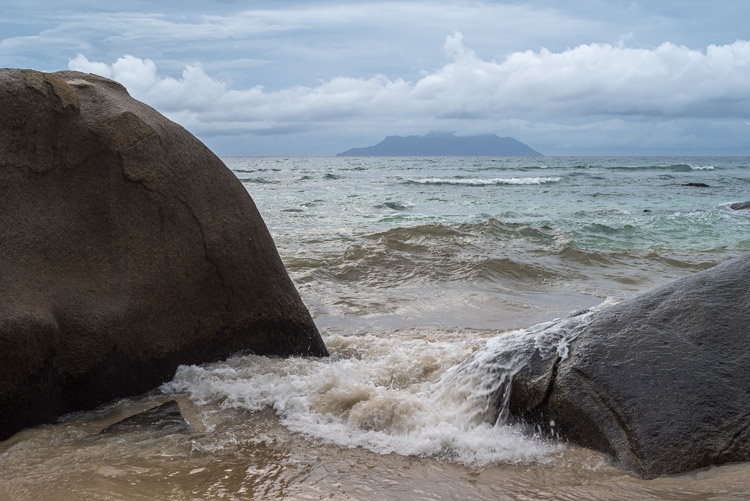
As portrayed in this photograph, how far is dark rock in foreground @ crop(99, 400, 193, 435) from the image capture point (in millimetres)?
3370

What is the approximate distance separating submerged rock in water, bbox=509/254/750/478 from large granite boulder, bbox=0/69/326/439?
1997 millimetres

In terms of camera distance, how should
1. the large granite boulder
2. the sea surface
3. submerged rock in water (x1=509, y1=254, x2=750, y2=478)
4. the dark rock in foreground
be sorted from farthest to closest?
1. the large granite boulder
2. the dark rock in foreground
3. submerged rock in water (x1=509, y1=254, x2=750, y2=478)
4. the sea surface

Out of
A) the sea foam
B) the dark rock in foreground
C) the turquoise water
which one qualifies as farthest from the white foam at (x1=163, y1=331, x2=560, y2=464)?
the turquoise water

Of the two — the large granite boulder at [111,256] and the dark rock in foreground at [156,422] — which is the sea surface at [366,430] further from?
the large granite boulder at [111,256]

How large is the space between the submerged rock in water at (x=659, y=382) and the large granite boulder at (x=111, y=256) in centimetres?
200

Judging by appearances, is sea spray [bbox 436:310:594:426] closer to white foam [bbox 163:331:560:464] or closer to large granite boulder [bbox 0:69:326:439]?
white foam [bbox 163:331:560:464]

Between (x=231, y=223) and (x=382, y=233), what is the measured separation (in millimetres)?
7292

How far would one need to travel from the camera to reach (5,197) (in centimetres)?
366

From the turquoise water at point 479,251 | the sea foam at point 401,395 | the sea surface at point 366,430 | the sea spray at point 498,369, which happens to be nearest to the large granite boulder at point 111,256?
the sea surface at point 366,430

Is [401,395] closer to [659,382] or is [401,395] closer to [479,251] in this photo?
[659,382]

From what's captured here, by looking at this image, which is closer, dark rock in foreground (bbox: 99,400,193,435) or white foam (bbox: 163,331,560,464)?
white foam (bbox: 163,331,560,464)

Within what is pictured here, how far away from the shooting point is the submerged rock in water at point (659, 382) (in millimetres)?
2957

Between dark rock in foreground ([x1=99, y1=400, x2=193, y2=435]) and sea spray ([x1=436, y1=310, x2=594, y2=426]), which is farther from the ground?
sea spray ([x1=436, y1=310, x2=594, y2=426])

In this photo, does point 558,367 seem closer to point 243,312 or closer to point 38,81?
point 243,312
